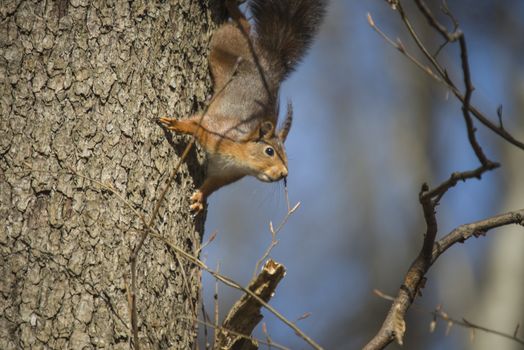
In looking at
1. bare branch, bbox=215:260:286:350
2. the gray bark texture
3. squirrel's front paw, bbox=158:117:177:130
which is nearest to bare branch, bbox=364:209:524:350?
bare branch, bbox=215:260:286:350

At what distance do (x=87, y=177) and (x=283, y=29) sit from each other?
1.32 meters

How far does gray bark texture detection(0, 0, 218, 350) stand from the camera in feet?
6.60

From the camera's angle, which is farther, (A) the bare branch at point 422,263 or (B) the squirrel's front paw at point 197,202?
(B) the squirrel's front paw at point 197,202

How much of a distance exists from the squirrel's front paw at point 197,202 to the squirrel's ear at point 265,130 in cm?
53

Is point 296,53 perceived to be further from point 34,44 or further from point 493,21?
point 493,21

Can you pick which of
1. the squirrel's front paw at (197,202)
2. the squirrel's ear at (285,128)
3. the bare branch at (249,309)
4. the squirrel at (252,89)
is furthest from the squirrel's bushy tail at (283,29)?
the bare branch at (249,309)

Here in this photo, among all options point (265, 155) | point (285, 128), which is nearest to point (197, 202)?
point (265, 155)

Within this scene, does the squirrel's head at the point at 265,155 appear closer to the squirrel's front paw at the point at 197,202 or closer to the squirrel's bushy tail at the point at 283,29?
the squirrel's bushy tail at the point at 283,29

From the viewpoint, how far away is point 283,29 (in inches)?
122

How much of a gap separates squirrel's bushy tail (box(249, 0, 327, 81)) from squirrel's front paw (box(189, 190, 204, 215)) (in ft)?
2.44

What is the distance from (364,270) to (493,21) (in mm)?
3100

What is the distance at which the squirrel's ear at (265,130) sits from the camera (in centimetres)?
292

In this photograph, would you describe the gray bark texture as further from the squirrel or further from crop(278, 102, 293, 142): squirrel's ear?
crop(278, 102, 293, 142): squirrel's ear

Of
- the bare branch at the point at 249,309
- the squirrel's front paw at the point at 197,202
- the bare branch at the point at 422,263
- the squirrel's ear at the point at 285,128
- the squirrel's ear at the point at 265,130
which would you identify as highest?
the squirrel's ear at the point at 285,128
